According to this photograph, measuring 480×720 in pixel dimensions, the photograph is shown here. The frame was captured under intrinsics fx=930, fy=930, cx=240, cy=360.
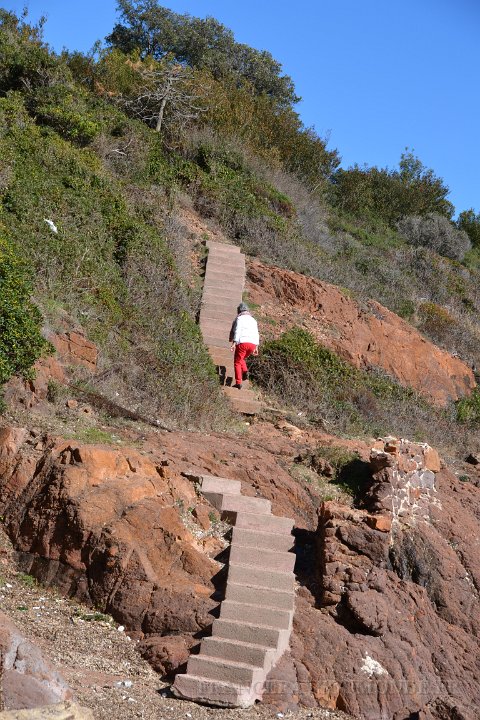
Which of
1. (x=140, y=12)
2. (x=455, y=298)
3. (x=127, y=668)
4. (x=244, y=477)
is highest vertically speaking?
(x=140, y=12)

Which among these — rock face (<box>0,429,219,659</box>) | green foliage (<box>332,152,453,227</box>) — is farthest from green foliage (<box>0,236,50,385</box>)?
green foliage (<box>332,152,453,227</box>)

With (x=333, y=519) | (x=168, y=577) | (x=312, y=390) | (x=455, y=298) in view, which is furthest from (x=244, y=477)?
(x=455, y=298)

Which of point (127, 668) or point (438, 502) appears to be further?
point (438, 502)

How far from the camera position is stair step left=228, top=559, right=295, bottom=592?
841cm

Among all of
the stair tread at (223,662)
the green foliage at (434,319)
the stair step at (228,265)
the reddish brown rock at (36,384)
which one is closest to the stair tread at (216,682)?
the stair tread at (223,662)

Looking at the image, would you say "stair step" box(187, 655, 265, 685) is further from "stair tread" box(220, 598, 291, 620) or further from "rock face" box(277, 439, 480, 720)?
"stair tread" box(220, 598, 291, 620)

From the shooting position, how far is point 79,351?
39.7 ft

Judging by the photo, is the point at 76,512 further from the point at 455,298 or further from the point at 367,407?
the point at 455,298

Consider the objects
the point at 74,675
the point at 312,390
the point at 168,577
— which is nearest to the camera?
the point at 74,675

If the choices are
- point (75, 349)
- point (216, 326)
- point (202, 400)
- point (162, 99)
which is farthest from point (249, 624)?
point (162, 99)

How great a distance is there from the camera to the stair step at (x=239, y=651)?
753 centimetres

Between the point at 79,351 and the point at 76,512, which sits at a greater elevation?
the point at 79,351

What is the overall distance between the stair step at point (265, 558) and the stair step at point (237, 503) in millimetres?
707

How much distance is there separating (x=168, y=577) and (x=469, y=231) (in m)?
31.4
